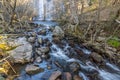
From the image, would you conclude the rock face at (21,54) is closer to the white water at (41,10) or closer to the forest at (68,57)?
the forest at (68,57)

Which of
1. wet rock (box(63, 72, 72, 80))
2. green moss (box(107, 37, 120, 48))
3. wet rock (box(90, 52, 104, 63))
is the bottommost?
wet rock (box(63, 72, 72, 80))

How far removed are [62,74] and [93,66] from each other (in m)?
2.25

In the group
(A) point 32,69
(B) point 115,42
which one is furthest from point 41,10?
(A) point 32,69

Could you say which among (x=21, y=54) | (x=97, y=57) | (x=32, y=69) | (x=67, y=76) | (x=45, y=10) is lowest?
(x=67, y=76)

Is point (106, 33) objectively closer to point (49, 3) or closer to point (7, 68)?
point (7, 68)

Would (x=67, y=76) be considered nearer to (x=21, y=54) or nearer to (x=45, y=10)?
(x=21, y=54)

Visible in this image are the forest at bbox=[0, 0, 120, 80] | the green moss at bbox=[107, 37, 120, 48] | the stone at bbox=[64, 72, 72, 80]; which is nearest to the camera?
the stone at bbox=[64, 72, 72, 80]

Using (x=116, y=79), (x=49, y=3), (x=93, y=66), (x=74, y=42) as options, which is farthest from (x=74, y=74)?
(x=49, y=3)

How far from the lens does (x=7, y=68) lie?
26.0 ft

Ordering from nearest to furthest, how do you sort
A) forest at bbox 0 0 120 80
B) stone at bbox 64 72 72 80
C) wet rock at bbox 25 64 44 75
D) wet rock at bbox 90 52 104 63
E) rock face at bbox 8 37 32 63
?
stone at bbox 64 72 72 80, forest at bbox 0 0 120 80, wet rock at bbox 25 64 44 75, rock face at bbox 8 37 32 63, wet rock at bbox 90 52 104 63

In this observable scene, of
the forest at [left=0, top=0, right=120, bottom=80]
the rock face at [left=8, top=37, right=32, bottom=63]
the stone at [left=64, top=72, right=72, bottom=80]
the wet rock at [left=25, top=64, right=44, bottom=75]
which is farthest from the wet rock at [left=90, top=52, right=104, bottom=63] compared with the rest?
the rock face at [left=8, top=37, right=32, bottom=63]

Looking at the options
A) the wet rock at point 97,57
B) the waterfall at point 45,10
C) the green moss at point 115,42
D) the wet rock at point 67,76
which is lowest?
the wet rock at point 67,76

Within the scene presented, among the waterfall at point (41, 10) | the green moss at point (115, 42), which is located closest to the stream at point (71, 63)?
the green moss at point (115, 42)

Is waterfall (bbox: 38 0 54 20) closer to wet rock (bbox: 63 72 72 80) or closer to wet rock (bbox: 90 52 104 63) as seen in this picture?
wet rock (bbox: 90 52 104 63)
